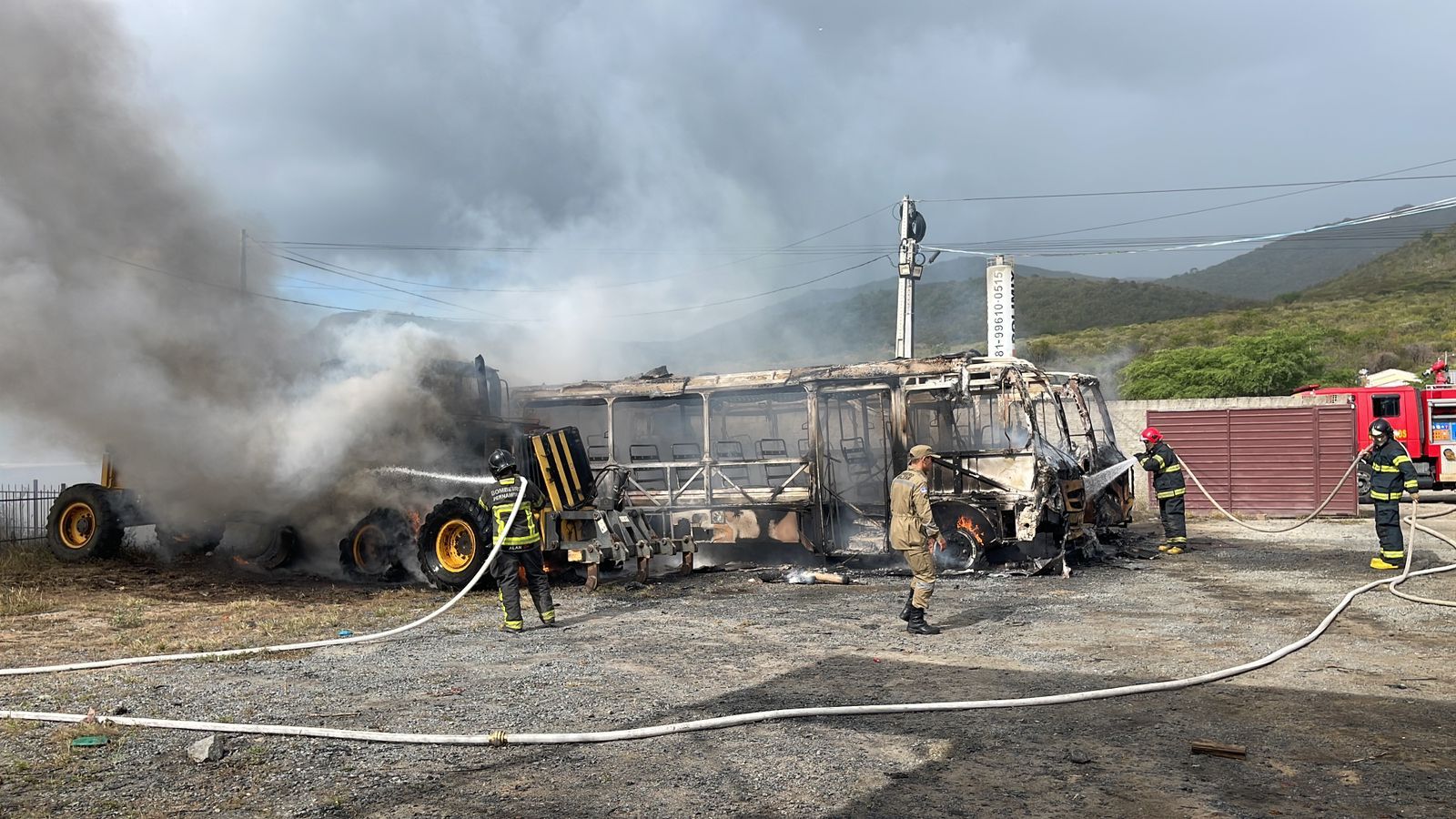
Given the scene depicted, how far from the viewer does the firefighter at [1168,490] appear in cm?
1308

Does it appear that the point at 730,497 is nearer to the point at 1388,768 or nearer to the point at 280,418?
the point at 280,418

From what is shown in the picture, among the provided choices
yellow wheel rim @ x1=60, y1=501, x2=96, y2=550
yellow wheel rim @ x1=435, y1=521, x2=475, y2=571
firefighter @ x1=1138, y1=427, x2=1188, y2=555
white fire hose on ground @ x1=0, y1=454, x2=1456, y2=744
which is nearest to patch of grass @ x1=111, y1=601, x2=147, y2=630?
yellow wheel rim @ x1=435, y1=521, x2=475, y2=571

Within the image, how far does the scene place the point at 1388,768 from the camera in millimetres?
4258

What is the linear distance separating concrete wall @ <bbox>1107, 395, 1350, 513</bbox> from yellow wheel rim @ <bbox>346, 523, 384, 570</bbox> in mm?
14481

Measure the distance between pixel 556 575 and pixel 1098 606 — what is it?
6.10 m

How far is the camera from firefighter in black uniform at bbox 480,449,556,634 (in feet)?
27.1

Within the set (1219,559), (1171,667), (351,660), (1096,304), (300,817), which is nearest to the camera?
(300,817)

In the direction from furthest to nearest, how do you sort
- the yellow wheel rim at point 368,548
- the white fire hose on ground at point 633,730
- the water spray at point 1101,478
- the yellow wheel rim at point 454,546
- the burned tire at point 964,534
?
the water spray at point 1101,478
the yellow wheel rim at point 368,548
the burned tire at point 964,534
the yellow wheel rim at point 454,546
the white fire hose on ground at point 633,730

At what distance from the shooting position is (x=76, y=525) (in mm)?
12312

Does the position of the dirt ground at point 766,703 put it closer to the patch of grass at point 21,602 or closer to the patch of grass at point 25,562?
the patch of grass at point 21,602

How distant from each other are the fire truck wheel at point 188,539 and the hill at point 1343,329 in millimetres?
33495

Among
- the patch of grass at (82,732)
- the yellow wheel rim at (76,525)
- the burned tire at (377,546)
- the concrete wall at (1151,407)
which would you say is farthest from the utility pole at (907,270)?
the patch of grass at (82,732)

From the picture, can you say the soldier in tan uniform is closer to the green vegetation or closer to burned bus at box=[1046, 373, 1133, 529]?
burned bus at box=[1046, 373, 1133, 529]

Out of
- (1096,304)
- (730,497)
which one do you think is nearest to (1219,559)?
(730,497)
